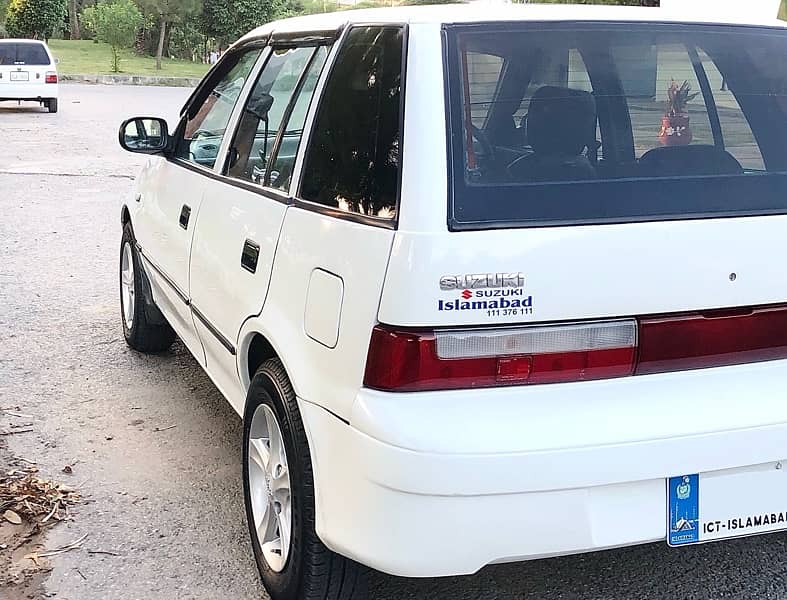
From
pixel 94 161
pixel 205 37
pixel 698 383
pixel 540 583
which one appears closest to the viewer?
pixel 698 383

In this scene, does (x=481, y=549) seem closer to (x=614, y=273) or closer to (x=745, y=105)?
(x=614, y=273)

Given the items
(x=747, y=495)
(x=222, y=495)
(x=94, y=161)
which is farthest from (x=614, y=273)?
(x=94, y=161)

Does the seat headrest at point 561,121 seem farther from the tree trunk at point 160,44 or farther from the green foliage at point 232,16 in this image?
the green foliage at point 232,16

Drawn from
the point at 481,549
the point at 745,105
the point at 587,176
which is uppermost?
the point at 745,105

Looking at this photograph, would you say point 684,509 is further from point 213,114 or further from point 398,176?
point 213,114

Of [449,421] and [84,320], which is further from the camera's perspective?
[84,320]

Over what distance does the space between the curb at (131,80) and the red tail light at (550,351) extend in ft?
112

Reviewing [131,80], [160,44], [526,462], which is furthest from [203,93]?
[160,44]

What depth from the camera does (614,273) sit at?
2486mm

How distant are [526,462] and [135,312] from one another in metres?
3.63

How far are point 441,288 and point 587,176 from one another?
535mm

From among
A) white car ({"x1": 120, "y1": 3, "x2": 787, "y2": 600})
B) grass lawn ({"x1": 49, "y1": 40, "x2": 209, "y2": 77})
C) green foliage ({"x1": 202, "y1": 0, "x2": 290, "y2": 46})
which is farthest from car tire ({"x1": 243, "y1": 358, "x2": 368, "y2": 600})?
green foliage ({"x1": 202, "y1": 0, "x2": 290, "y2": 46})

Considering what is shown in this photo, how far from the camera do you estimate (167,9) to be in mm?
46250

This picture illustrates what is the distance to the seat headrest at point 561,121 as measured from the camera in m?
2.67
